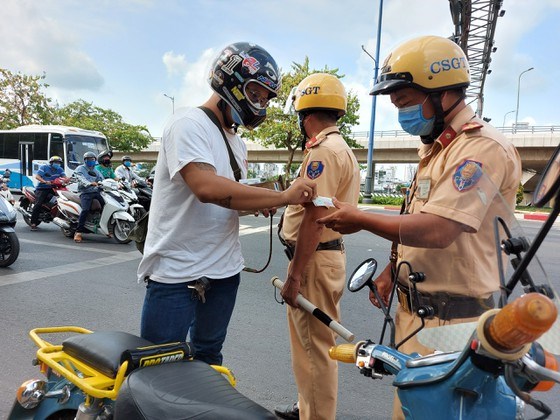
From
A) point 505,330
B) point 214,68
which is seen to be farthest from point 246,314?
point 505,330

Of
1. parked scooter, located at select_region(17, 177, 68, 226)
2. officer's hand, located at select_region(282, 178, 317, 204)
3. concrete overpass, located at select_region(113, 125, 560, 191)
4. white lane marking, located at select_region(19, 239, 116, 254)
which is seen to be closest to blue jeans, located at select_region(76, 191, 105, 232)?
white lane marking, located at select_region(19, 239, 116, 254)

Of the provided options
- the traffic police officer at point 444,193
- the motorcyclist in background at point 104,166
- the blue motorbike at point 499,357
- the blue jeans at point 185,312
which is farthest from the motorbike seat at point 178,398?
the motorcyclist in background at point 104,166

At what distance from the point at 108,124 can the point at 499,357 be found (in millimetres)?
38501

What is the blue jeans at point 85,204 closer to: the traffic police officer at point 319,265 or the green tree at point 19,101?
the traffic police officer at point 319,265

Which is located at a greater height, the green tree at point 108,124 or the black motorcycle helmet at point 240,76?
the green tree at point 108,124

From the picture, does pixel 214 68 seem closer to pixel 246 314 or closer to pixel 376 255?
pixel 246 314

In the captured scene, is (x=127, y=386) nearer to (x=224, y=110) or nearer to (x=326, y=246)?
(x=224, y=110)

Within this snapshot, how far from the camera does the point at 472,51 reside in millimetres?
15117

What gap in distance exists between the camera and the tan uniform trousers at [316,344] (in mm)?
2359

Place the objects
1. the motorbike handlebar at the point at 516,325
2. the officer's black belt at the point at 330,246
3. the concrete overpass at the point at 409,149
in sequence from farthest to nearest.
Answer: the concrete overpass at the point at 409,149, the officer's black belt at the point at 330,246, the motorbike handlebar at the point at 516,325

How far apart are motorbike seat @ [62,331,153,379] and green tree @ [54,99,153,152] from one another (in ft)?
115

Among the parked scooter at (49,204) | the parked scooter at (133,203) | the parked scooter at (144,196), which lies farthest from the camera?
the parked scooter at (144,196)

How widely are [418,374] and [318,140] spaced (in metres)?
1.61

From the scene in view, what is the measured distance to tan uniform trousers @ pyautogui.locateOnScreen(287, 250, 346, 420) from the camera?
92.9 inches
